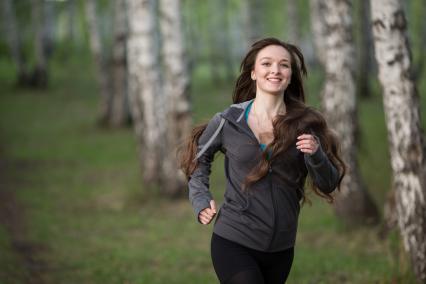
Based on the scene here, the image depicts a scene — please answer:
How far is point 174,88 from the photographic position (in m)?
13.1

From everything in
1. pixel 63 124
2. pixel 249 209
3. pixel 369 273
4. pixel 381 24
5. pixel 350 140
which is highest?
pixel 381 24

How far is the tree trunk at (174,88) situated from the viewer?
42.6ft

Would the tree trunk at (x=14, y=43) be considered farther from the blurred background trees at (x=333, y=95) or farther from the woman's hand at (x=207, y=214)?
the woman's hand at (x=207, y=214)

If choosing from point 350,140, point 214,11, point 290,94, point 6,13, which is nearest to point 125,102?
point 6,13

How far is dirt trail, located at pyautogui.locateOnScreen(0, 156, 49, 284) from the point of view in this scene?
27.1 ft

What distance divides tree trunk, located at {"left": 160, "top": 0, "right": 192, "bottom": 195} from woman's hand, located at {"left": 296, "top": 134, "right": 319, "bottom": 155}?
8.96 meters

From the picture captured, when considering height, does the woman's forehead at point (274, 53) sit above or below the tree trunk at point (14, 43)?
above

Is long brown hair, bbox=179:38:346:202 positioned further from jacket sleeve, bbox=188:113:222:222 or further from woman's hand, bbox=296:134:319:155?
woman's hand, bbox=296:134:319:155

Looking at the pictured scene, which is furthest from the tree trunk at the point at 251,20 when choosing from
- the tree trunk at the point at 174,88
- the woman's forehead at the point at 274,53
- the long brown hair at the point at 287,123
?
the woman's forehead at the point at 274,53

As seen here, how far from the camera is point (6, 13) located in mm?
33844

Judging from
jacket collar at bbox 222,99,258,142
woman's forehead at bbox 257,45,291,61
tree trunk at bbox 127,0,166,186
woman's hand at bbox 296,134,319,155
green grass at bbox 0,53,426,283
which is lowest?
green grass at bbox 0,53,426,283

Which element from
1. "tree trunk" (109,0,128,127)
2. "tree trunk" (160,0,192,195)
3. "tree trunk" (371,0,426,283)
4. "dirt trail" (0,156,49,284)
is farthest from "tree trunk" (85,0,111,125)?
"tree trunk" (371,0,426,283)

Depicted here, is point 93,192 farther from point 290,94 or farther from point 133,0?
point 290,94

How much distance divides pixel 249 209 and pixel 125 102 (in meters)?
20.2
